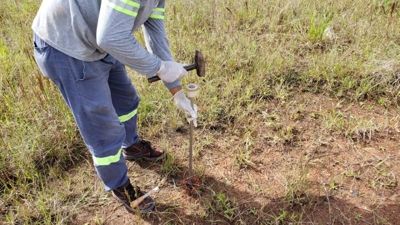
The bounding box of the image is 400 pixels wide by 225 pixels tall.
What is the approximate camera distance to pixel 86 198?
2.15 meters

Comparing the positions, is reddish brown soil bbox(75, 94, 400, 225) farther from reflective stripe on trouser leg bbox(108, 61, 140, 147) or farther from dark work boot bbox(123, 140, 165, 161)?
reflective stripe on trouser leg bbox(108, 61, 140, 147)

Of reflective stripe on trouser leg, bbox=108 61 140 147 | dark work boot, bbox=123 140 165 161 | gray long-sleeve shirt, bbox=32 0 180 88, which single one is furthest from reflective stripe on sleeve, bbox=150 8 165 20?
dark work boot, bbox=123 140 165 161

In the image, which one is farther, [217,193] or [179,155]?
[179,155]

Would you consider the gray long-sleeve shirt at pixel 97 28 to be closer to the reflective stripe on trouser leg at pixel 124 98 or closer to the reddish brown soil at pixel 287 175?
the reflective stripe on trouser leg at pixel 124 98

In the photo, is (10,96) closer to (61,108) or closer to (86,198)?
(61,108)

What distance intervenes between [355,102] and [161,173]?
1593 mm

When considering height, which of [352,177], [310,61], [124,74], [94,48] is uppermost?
[94,48]

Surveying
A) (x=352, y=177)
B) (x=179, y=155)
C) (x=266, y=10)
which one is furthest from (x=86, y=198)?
(x=266, y=10)

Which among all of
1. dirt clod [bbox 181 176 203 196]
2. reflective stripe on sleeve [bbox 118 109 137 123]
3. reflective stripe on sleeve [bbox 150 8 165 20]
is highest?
reflective stripe on sleeve [bbox 150 8 165 20]

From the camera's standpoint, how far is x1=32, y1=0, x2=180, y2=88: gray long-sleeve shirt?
4.32 ft

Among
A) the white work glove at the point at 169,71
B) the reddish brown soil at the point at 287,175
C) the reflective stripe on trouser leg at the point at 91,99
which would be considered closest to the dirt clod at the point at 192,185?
the reddish brown soil at the point at 287,175

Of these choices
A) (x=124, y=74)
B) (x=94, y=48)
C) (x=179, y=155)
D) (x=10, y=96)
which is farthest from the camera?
(x=10, y=96)

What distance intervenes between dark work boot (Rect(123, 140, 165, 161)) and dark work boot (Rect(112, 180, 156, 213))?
0.32 metres

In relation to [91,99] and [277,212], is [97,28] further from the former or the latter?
[277,212]
